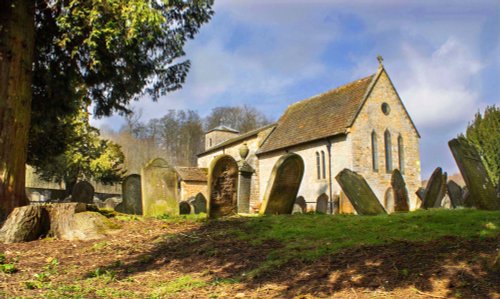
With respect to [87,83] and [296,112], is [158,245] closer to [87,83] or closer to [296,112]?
[87,83]

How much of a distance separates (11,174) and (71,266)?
390cm

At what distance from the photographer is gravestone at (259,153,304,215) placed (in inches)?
379

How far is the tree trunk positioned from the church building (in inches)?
696

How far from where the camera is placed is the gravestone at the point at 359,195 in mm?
9438

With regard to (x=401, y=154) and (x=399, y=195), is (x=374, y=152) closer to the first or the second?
(x=401, y=154)

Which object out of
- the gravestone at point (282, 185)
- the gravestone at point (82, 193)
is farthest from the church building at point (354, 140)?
the gravestone at point (282, 185)

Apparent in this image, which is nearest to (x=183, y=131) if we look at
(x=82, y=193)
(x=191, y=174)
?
(x=191, y=174)

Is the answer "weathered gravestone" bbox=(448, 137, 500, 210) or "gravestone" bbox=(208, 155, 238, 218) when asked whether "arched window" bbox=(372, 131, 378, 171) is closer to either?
"weathered gravestone" bbox=(448, 137, 500, 210)

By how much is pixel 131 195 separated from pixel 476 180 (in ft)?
28.7

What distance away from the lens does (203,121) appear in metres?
75.0

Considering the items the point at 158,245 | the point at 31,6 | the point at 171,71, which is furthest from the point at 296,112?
the point at 158,245

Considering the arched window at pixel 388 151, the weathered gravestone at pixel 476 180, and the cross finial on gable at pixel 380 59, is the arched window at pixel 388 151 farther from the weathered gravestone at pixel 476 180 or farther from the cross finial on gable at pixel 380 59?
the weathered gravestone at pixel 476 180

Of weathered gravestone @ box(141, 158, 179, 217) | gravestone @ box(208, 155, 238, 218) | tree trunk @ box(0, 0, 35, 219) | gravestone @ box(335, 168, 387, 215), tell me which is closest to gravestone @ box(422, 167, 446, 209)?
gravestone @ box(335, 168, 387, 215)

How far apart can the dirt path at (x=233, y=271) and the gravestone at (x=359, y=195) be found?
142 inches
